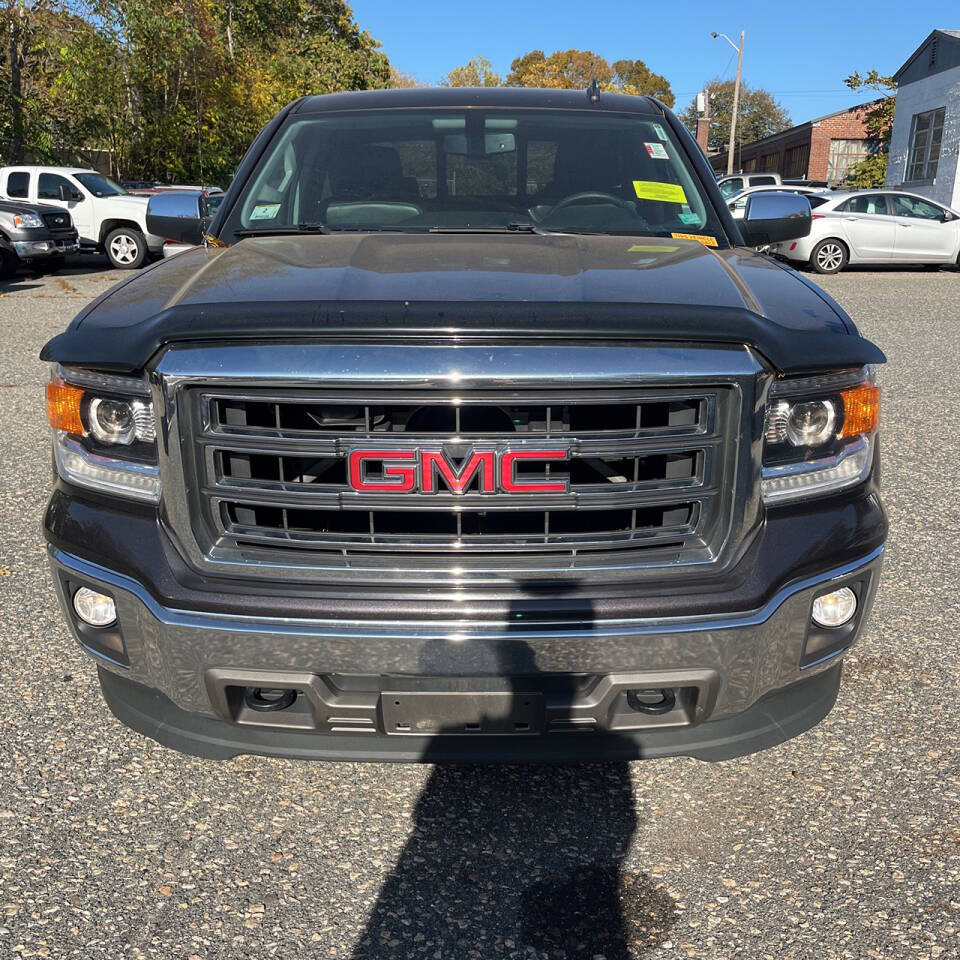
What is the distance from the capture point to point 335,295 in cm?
220

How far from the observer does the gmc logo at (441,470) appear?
204 centimetres

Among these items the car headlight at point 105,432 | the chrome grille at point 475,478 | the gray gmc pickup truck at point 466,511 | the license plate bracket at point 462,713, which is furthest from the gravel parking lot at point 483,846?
the car headlight at point 105,432

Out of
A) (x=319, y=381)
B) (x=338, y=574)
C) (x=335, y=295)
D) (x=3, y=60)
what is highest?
(x=3, y=60)

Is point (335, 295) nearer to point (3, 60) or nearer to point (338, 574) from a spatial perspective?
point (338, 574)

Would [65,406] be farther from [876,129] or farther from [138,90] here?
[876,129]

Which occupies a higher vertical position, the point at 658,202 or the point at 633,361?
the point at 658,202

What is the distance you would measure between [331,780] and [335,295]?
136cm

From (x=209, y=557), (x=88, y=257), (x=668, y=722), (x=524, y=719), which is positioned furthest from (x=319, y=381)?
(x=88, y=257)

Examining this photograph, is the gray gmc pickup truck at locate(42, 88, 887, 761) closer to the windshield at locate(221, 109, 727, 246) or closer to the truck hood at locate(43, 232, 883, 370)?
the truck hood at locate(43, 232, 883, 370)

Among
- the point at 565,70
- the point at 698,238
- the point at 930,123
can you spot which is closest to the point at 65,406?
the point at 698,238

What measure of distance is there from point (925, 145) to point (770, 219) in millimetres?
26772

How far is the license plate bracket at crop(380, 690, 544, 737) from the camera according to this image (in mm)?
2096

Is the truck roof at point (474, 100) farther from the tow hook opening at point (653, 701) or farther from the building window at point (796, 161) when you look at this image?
the building window at point (796, 161)

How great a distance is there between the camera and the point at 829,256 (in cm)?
1738
